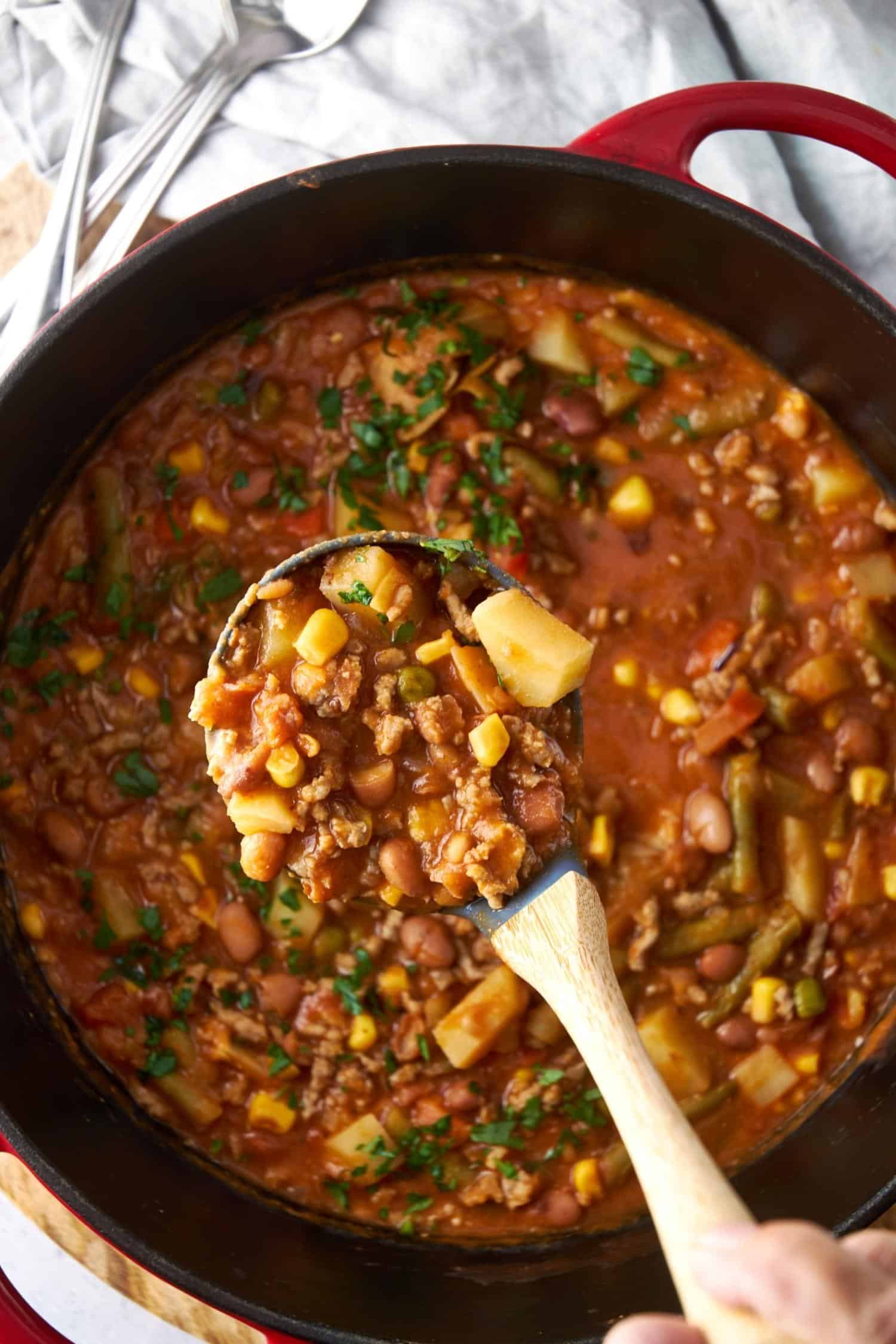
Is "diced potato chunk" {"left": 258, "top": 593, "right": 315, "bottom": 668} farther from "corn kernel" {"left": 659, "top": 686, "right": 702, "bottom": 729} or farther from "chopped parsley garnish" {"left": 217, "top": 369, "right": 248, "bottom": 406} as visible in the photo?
"corn kernel" {"left": 659, "top": 686, "right": 702, "bottom": 729}

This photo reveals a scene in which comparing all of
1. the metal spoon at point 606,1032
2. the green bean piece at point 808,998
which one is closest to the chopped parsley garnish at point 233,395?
the metal spoon at point 606,1032

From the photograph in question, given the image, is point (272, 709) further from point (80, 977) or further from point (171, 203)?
point (171, 203)

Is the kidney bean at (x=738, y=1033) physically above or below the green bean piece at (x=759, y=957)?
below

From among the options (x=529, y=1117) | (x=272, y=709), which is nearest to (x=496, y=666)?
(x=272, y=709)

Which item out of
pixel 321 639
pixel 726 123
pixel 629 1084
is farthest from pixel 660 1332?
pixel 726 123

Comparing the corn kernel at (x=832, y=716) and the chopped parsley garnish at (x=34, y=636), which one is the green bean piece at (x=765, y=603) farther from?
the chopped parsley garnish at (x=34, y=636)

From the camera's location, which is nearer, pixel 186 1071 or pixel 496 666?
pixel 496 666

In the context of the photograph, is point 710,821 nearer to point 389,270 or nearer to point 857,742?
point 857,742
